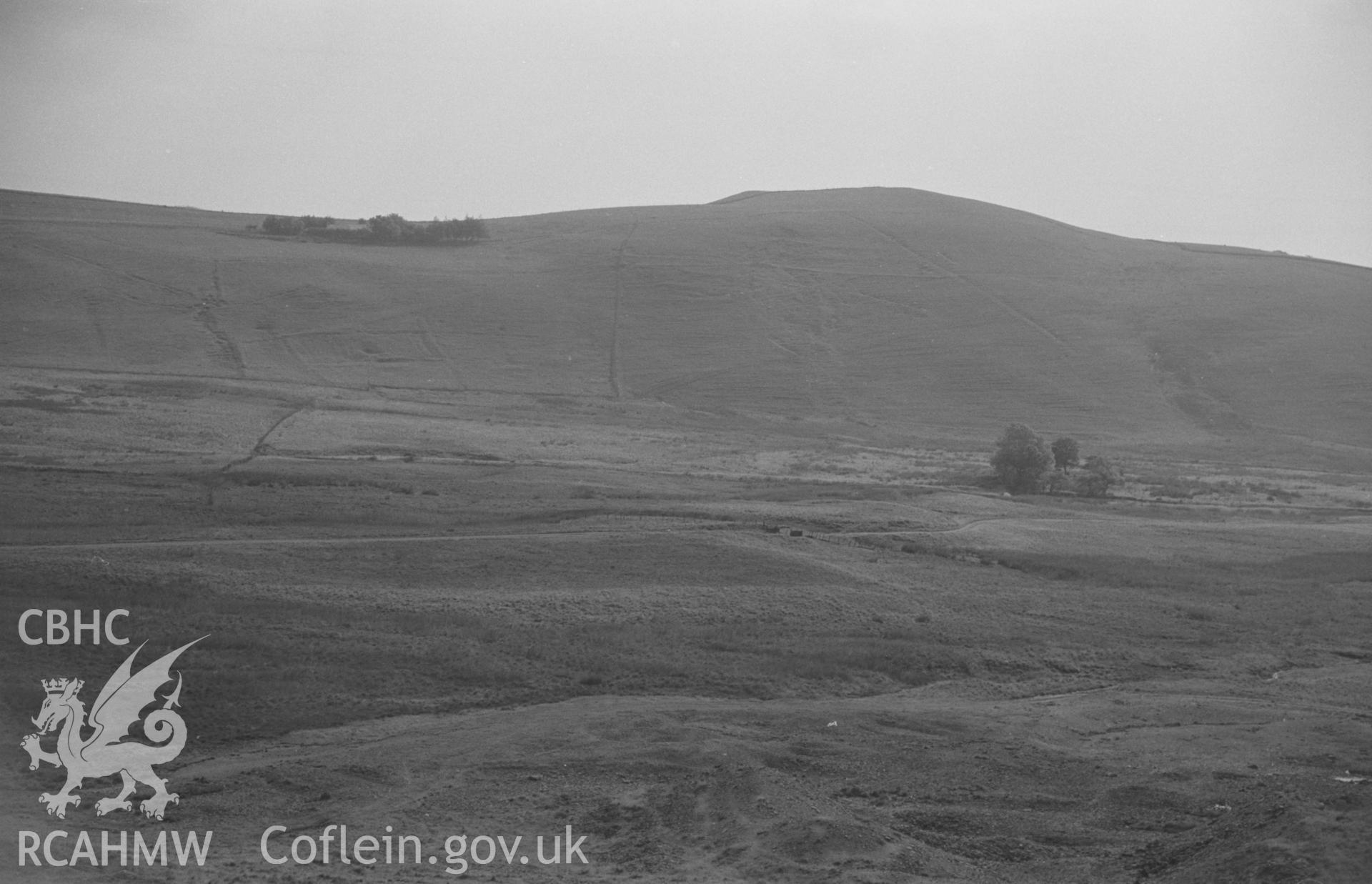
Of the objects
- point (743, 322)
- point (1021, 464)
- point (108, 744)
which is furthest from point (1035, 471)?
point (108, 744)

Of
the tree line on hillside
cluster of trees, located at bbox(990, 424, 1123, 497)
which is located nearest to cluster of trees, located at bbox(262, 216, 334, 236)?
the tree line on hillside

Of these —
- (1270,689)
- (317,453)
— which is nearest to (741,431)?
(317,453)

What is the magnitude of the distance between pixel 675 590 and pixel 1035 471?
37964 millimetres

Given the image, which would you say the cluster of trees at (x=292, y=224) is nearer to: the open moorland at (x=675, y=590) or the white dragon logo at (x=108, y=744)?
the open moorland at (x=675, y=590)

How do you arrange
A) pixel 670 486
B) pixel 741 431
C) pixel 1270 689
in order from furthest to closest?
pixel 741 431 < pixel 670 486 < pixel 1270 689

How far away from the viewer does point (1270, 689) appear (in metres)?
29.5

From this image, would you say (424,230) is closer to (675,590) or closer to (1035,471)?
(1035,471)

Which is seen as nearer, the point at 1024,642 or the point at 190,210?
the point at 1024,642

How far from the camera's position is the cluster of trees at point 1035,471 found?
6594 cm

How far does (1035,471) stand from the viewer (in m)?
66.5

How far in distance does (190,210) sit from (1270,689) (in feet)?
452

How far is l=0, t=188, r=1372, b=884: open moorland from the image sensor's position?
18.9 meters

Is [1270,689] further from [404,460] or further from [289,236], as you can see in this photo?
[289,236]

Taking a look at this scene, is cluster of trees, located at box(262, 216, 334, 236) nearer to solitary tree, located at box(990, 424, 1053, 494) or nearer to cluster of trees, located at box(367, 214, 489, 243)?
cluster of trees, located at box(367, 214, 489, 243)
